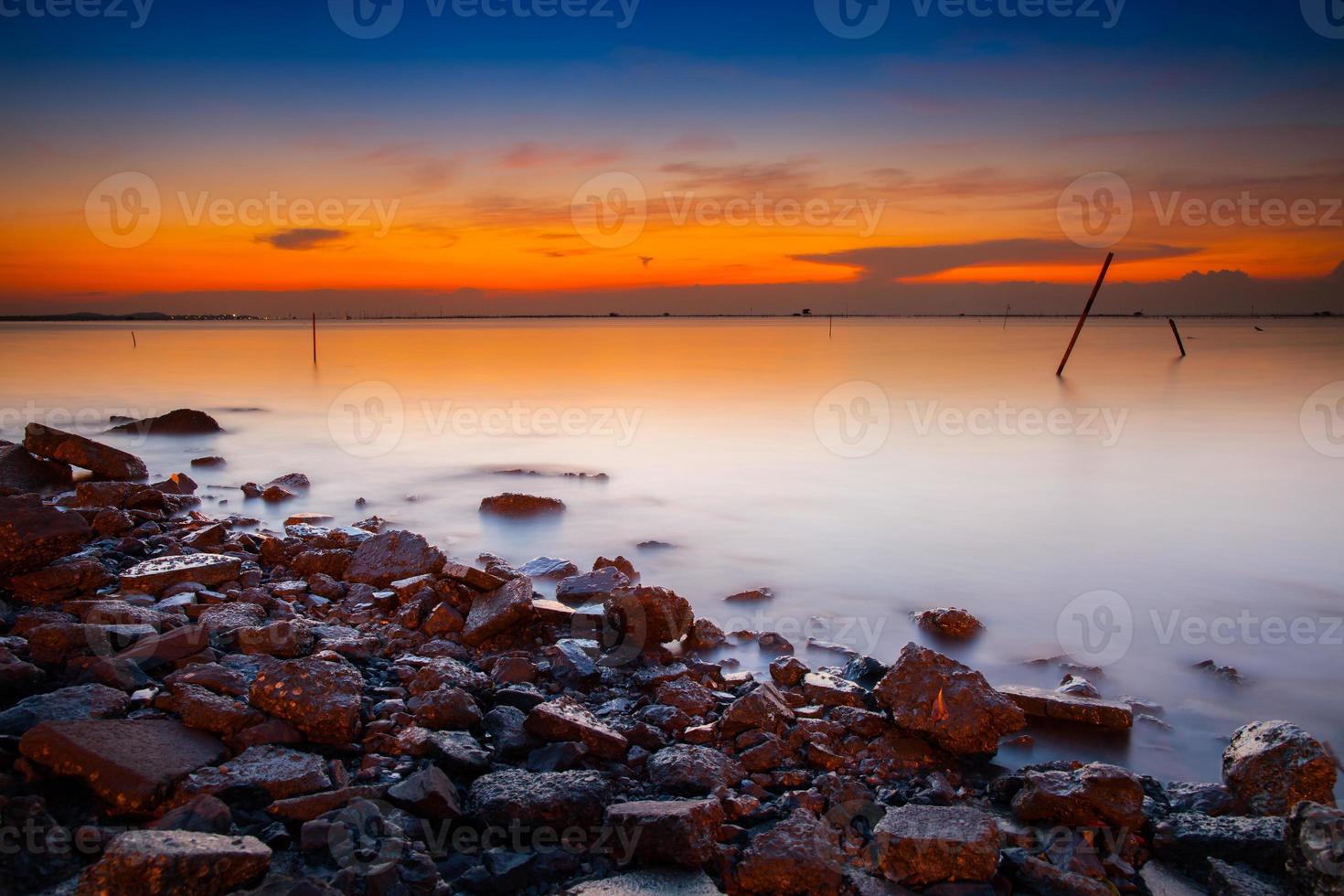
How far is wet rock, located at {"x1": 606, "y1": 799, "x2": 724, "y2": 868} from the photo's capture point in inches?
129


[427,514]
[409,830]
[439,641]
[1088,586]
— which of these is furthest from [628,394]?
[409,830]

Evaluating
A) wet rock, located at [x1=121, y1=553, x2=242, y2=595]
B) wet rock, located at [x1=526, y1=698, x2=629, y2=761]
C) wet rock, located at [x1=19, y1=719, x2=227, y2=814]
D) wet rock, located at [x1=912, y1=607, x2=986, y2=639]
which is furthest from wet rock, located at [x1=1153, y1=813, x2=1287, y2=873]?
wet rock, located at [x1=121, y1=553, x2=242, y2=595]

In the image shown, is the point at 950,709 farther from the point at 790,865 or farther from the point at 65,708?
the point at 65,708

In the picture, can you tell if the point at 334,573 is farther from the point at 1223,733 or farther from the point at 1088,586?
the point at 1088,586

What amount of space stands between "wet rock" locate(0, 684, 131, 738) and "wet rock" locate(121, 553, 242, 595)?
81.4 inches

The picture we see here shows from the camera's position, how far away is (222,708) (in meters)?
3.90

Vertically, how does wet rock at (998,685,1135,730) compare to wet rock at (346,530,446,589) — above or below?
below

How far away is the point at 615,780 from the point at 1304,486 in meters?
13.2

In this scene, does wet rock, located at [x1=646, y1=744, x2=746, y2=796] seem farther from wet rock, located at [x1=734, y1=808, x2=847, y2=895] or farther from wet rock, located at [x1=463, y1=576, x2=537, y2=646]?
wet rock, located at [x1=463, y1=576, x2=537, y2=646]

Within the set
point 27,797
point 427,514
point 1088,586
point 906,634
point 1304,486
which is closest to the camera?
point 27,797

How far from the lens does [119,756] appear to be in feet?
11.2

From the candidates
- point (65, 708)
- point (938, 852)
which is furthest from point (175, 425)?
point (938, 852)

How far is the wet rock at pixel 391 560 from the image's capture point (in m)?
6.45

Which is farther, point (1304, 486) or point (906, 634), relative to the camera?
point (1304, 486)
